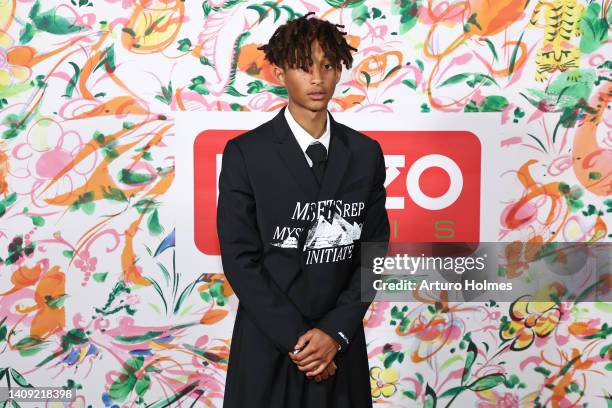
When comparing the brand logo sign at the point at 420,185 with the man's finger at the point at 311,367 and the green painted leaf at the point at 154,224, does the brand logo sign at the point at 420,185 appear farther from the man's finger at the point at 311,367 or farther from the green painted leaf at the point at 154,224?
the man's finger at the point at 311,367

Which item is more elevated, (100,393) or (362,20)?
(362,20)

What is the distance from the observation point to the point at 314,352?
1.44 m

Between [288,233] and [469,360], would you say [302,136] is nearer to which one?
[288,233]

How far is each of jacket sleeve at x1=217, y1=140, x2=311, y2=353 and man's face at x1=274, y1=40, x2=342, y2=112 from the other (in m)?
0.19

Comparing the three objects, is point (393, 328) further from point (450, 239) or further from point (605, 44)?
point (605, 44)

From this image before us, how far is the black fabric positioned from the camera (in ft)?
4.79

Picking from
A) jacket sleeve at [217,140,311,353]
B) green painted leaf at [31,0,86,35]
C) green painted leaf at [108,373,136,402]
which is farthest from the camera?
green painted leaf at [108,373,136,402]

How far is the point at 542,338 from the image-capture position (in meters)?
2.21

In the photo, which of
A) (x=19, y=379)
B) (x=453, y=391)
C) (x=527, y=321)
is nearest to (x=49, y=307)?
(x=19, y=379)

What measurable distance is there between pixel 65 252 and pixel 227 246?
0.90 metres

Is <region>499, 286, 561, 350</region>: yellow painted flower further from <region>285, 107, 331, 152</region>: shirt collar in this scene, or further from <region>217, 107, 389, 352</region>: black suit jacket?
<region>285, 107, 331, 152</region>: shirt collar

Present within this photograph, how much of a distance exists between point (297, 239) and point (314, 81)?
13.9 inches

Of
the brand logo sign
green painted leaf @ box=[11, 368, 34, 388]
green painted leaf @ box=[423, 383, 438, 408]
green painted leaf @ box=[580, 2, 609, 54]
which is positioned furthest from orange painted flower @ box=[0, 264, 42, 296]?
green painted leaf @ box=[580, 2, 609, 54]

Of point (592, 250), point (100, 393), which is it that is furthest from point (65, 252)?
point (592, 250)
